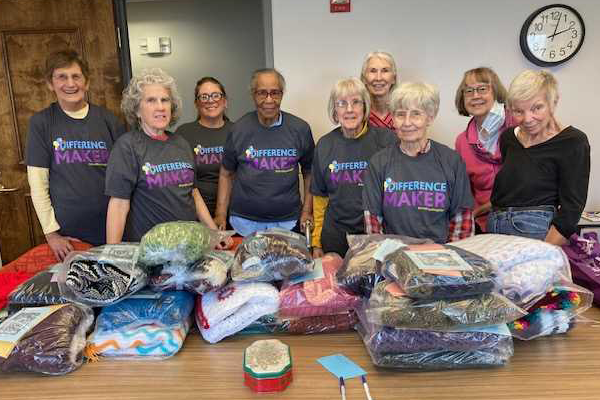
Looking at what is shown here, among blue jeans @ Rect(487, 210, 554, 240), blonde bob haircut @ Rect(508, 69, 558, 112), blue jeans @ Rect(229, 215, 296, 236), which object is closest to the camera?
blonde bob haircut @ Rect(508, 69, 558, 112)

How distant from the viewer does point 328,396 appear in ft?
3.13

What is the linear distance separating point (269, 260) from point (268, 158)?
41.6 inches

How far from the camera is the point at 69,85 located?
195 cm

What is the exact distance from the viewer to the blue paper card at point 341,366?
0.99m

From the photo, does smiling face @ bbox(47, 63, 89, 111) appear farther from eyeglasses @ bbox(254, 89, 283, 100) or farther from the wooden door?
the wooden door

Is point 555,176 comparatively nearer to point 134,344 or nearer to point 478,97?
point 478,97

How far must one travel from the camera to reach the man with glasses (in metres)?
2.19

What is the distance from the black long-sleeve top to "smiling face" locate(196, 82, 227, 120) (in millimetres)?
1531

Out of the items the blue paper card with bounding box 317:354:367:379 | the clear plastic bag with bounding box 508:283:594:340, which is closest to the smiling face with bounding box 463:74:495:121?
the clear plastic bag with bounding box 508:283:594:340

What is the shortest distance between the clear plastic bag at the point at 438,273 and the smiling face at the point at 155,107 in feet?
3.39

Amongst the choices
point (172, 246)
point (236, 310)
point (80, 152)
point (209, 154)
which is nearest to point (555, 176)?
point (236, 310)

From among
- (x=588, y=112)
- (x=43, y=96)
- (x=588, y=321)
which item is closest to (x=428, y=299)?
(x=588, y=321)

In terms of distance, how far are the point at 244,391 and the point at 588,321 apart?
96cm

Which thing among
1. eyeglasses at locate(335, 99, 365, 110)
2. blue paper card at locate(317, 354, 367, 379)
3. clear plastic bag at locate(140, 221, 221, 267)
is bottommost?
blue paper card at locate(317, 354, 367, 379)
